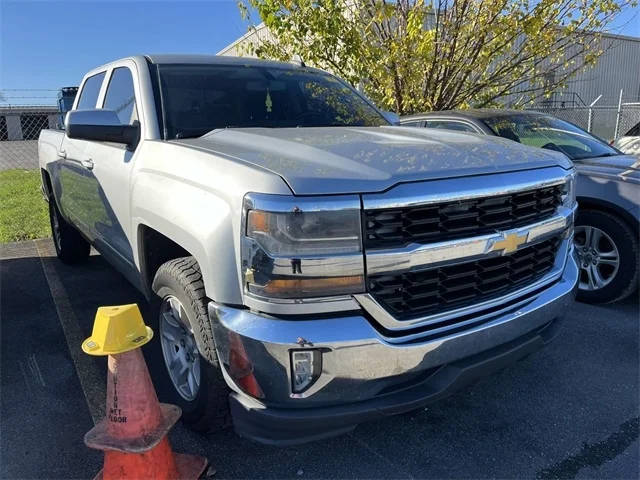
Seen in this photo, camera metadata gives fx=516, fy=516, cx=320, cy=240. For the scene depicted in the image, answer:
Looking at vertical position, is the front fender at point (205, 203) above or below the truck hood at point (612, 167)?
above

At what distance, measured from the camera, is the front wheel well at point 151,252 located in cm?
284

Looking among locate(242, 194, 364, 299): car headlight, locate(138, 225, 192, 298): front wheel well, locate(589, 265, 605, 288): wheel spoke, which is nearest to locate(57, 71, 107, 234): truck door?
locate(138, 225, 192, 298): front wheel well

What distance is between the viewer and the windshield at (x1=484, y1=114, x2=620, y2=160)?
5.03 metres

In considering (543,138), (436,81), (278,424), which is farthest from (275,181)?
(436,81)

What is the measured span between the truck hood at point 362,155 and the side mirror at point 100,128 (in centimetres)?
45

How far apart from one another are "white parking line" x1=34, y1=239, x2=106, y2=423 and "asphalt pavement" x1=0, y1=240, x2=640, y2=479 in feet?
0.04

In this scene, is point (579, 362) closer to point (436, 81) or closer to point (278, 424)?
point (278, 424)

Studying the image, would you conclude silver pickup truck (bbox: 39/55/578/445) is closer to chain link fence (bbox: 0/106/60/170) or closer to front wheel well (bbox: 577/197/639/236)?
front wheel well (bbox: 577/197/639/236)

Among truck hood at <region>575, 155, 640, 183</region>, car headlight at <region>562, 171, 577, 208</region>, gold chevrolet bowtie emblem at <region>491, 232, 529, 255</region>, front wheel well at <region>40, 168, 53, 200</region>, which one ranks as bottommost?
front wheel well at <region>40, 168, 53, 200</region>

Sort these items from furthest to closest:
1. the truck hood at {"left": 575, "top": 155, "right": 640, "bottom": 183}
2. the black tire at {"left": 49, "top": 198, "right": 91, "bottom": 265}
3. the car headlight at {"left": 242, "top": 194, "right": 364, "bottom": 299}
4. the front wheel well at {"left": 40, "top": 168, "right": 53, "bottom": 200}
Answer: the front wheel well at {"left": 40, "top": 168, "right": 53, "bottom": 200}
the black tire at {"left": 49, "top": 198, "right": 91, "bottom": 265}
the truck hood at {"left": 575, "top": 155, "right": 640, "bottom": 183}
the car headlight at {"left": 242, "top": 194, "right": 364, "bottom": 299}

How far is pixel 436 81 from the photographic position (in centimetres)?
687

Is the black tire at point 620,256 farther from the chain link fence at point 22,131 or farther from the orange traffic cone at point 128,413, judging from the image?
the chain link fence at point 22,131

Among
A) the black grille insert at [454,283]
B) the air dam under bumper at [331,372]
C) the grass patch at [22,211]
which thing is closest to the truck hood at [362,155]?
the black grille insert at [454,283]

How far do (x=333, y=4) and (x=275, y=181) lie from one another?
203 inches
